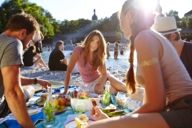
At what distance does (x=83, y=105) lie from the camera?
4.22 m

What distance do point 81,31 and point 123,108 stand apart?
9877 cm

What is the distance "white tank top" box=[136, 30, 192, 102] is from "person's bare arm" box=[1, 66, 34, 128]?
152 centimetres

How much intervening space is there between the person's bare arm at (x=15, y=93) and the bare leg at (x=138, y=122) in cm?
133

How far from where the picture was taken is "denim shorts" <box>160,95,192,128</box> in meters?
2.25

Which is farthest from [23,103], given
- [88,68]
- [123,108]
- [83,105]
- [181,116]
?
[88,68]

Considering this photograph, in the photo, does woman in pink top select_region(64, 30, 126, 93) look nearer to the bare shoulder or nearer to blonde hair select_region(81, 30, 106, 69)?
blonde hair select_region(81, 30, 106, 69)

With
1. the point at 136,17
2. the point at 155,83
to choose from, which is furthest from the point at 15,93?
the point at 155,83

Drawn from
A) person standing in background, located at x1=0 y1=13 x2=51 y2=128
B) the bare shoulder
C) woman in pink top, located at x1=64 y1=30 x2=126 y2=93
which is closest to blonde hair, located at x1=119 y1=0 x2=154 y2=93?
the bare shoulder

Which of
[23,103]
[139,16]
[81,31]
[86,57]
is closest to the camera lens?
[139,16]

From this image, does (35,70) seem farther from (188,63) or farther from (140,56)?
(140,56)

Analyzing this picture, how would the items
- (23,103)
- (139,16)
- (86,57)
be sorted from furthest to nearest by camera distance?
1. (86,57)
2. (23,103)
3. (139,16)

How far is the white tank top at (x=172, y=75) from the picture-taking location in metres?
2.38

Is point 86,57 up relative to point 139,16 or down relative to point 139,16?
down

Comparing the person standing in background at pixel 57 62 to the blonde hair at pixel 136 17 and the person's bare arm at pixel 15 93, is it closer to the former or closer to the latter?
the person's bare arm at pixel 15 93
